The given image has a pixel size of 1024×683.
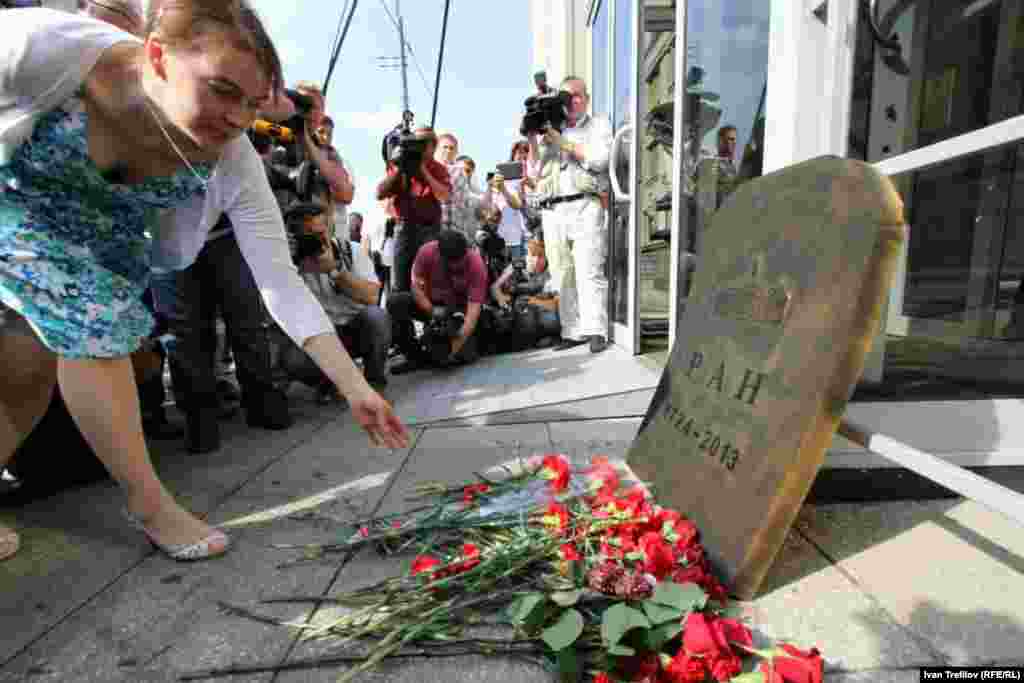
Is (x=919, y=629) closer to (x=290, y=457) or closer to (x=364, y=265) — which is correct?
(x=290, y=457)

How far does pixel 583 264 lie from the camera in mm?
3629

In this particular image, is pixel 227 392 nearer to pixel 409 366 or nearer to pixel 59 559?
pixel 409 366

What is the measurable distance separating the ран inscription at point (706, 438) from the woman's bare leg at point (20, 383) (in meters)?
1.57

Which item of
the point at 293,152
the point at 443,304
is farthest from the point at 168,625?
the point at 443,304

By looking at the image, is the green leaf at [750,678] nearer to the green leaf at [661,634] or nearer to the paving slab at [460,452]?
the green leaf at [661,634]

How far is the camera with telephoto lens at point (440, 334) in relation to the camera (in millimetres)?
3664

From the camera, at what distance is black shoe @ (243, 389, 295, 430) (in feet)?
7.75

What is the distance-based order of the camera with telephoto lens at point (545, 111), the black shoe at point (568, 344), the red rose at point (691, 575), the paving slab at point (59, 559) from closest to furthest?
the red rose at point (691, 575) → the paving slab at point (59, 559) → the camera with telephoto lens at point (545, 111) → the black shoe at point (568, 344)

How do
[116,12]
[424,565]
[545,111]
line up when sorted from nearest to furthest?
[424,565]
[116,12]
[545,111]

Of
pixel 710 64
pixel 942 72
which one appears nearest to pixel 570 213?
pixel 710 64

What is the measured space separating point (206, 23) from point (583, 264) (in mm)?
2922

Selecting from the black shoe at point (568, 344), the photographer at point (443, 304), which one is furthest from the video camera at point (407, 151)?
the black shoe at point (568, 344)

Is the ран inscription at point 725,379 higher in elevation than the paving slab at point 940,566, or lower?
higher

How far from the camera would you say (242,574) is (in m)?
1.15
